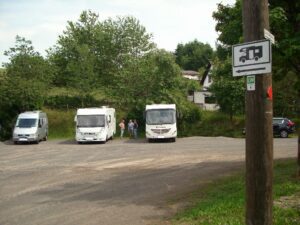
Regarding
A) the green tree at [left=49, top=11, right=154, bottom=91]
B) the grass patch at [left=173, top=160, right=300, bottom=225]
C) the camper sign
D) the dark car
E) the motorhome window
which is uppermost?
the green tree at [left=49, top=11, right=154, bottom=91]

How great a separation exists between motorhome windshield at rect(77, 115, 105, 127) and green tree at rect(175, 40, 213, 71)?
85.3 metres

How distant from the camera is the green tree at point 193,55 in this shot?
121456mm

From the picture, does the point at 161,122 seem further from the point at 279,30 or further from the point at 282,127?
the point at 279,30

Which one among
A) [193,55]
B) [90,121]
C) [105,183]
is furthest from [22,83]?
[193,55]

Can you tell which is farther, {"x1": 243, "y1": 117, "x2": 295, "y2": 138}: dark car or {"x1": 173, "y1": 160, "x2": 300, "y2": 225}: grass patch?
{"x1": 243, "y1": 117, "x2": 295, "y2": 138}: dark car

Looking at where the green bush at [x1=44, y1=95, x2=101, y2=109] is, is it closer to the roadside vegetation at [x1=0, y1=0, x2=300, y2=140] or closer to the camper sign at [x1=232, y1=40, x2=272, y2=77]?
the roadside vegetation at [x1=0, y1=0, x2=300, y2=140]

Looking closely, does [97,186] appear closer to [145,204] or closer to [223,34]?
[145,204]

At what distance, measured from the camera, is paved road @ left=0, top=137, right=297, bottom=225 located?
10.8 metres

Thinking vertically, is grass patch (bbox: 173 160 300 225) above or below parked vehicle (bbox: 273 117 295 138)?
below

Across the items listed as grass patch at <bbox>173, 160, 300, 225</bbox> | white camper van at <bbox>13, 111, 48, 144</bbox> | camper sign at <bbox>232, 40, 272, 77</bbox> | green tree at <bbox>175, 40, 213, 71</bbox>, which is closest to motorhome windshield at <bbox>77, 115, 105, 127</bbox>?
white camper van at <bbox>13, 111, 48, 144</bbox>

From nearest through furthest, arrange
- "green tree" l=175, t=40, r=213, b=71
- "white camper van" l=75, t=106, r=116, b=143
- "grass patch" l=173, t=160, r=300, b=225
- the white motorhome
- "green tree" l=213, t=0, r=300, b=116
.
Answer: "grass patch" l=173, t=160, r=300, b=225, "green tree" l=213, t=0, r=300, b=116, "white camper van" l=75, t=106, r=116, b=143, the white motorhome, "green tree" l=175, t=40, r=213, b=71

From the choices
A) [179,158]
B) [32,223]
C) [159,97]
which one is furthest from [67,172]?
[159,97]

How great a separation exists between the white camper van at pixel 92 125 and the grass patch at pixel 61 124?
7534 mm

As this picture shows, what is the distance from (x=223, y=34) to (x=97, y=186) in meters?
6.05
